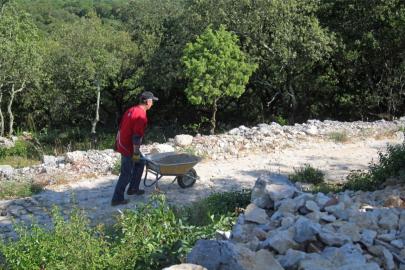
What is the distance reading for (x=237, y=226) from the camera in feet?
16.9

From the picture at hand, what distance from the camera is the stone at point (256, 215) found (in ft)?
17.7

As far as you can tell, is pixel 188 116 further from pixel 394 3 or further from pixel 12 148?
pixel 394 3

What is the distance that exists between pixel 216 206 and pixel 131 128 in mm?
1733

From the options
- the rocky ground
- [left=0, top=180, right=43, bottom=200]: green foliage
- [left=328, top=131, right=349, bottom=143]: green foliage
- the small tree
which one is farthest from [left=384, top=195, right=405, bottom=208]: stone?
the small tree

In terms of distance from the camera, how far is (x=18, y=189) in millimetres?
9102

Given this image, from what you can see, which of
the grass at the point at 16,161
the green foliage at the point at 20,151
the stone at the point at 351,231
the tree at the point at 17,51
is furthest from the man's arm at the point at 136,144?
the tree at the point at 17,51

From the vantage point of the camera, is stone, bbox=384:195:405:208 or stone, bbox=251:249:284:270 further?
stone, bbox=384:195:405:208

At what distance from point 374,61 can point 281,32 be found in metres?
4.50

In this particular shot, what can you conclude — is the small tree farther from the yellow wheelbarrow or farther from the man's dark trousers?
the man's dark trousers

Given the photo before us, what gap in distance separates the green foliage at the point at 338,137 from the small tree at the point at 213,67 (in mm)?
5079

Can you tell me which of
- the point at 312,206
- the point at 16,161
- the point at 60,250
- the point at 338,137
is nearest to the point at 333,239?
the point at 312,206

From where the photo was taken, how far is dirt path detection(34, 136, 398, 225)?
8.22 meters

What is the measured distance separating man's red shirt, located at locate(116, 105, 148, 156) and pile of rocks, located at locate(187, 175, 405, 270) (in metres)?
2.10

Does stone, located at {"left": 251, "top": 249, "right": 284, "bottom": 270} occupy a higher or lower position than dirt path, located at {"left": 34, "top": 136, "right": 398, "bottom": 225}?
higher
